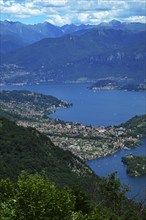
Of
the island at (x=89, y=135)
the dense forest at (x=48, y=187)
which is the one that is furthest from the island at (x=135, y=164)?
the dense forest at (x=48, y=187)

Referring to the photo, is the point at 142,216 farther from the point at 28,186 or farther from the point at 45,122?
the point at 45,122

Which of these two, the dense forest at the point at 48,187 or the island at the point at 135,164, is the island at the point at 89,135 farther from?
the dense forest at the point at 48,187

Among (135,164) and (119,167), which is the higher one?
(135,164)

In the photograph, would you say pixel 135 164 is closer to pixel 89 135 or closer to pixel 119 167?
pixel 119 167

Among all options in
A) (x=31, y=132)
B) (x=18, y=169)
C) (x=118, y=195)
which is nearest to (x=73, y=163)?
(x=31, y=132)

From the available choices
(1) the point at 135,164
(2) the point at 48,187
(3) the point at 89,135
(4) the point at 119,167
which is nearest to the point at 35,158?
(2) the point at 48,187
